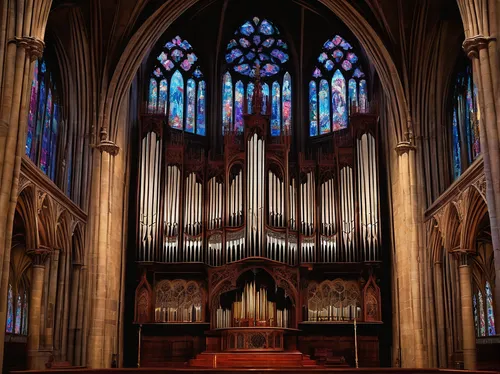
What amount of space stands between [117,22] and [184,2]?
2678 millimetres

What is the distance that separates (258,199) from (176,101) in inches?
275

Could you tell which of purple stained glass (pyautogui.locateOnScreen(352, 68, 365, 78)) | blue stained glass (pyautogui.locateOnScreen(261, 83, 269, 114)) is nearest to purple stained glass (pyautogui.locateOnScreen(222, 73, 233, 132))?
blue stained glass (pyautogui.locateOnScreen(261, 83, 269, 114))

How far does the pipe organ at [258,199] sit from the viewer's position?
26828mm

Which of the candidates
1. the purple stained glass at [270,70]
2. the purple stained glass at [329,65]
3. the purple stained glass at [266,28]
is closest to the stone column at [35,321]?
the purple stained glass at [270,70]

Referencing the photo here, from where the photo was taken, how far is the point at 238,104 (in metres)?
32.0

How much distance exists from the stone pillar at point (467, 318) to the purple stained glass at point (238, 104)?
13293 mm

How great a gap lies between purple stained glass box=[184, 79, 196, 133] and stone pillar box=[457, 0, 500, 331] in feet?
51.2

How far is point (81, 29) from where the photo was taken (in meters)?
24.2

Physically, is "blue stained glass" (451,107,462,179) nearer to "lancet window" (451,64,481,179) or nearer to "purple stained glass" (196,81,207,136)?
"lancet window" (451,64,481,179)

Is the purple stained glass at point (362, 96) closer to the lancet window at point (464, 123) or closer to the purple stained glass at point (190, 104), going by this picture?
the lancet window at point (464, 123)

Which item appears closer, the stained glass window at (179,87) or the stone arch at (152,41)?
the stone arch at (152,41)

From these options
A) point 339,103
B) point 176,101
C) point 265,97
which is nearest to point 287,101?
point 265,97

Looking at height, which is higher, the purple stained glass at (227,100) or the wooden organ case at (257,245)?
the purple stained glass at (227,100)

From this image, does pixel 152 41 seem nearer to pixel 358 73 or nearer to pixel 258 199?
pixel 258 199
